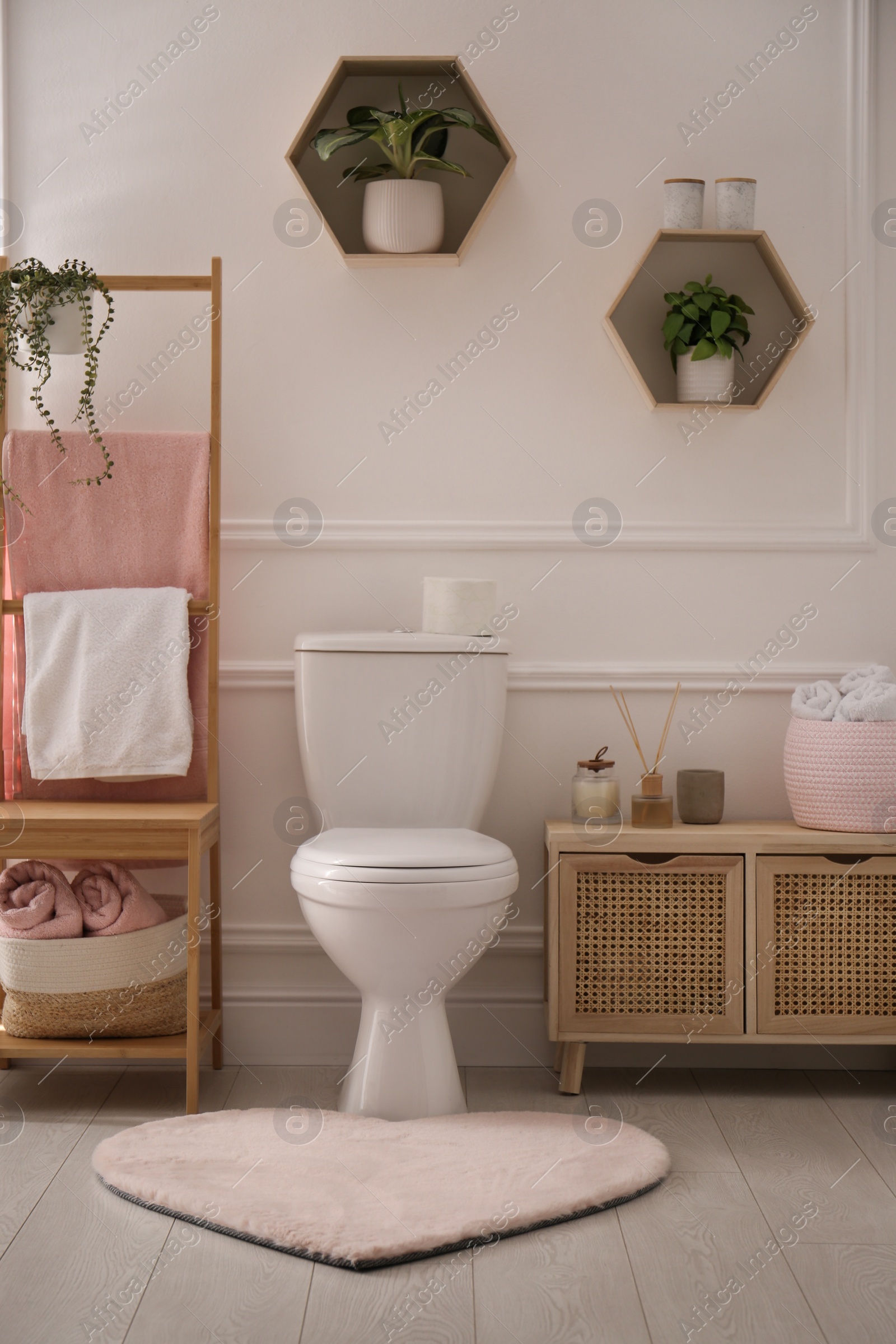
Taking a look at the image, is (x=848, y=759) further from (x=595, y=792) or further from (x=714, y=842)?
(x=595, y=792)

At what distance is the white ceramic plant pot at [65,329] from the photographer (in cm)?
205

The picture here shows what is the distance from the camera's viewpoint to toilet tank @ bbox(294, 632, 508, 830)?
204cm

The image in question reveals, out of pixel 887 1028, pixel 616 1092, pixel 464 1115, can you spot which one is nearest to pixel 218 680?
pixel 464 1115

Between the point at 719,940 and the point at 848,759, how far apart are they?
40 centimetres

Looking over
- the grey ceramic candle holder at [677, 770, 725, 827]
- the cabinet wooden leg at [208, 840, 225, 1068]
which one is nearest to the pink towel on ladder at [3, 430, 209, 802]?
the cabinet wooden leg at [208, 840, 225, 1068]

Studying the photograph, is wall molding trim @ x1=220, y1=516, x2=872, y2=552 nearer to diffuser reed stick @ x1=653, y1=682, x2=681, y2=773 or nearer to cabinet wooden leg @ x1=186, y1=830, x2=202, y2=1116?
diffuser reed stick @ x1=653, y1=682, x2=681, y2=773

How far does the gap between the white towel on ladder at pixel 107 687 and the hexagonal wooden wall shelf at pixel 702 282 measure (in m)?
1.03

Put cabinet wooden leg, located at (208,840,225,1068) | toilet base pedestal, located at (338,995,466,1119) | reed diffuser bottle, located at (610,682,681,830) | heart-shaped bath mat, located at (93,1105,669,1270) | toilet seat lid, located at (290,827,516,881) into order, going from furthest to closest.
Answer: cabinet wooden leg, located at (208,840,225,1068), reed diffuser bottle, located at (610,682,681,830), toilet base pedestal, located at (338,995,466,1119), toilet seat lid, located at (290,827,516,881), heart-shaped bath mat, located at (93,1105,669,1270)

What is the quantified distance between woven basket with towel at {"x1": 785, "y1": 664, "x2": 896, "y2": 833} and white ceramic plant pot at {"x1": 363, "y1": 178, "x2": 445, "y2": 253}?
3.74ft

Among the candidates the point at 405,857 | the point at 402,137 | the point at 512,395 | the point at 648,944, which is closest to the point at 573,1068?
the point at 648,944

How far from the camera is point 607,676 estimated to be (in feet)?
7.34

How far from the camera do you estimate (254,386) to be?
88.1 inches

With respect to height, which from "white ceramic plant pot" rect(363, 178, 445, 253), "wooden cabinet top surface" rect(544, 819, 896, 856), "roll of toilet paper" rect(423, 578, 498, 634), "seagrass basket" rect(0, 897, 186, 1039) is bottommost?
"seagrass basket" rect(0, 897, 186, 1039)

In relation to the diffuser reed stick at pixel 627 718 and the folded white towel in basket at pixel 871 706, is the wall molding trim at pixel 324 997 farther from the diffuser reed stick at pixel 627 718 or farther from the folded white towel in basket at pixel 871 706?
the folded white towel in basket at pixel 871 706
